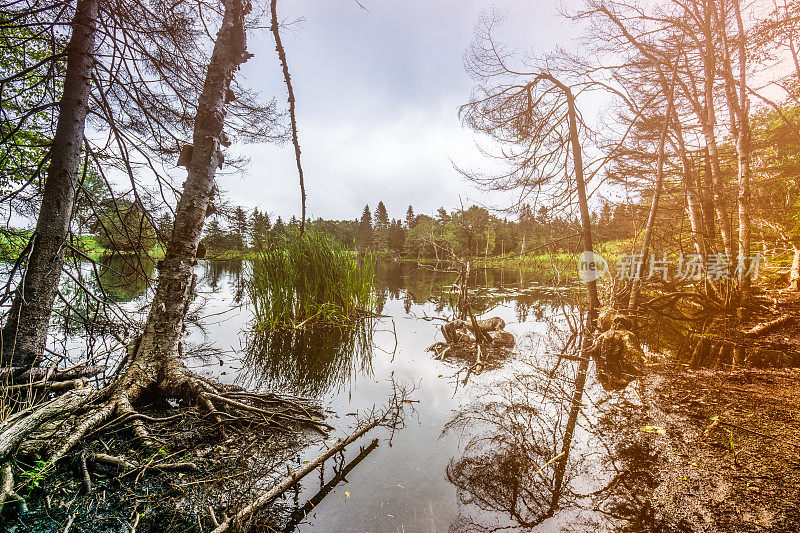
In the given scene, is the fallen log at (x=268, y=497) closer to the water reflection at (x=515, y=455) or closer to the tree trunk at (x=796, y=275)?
the water reflection at (x=515, y=455)

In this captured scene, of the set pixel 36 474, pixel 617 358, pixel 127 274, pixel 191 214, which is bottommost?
pixel 617 358

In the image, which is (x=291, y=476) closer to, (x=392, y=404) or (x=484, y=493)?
(x=484, y=493)

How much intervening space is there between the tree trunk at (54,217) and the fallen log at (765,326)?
8507mm

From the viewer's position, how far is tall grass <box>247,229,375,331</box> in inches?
211

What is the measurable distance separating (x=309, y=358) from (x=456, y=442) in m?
2.37

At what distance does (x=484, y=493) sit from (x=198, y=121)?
10.4 ft

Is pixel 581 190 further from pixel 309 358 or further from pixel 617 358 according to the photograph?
pixel 309 358

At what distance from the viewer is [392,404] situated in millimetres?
2592

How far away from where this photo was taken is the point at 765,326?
4.67m

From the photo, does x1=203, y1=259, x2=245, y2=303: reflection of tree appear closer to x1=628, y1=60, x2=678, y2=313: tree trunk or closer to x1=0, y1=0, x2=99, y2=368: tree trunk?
x1=0, y1=0, x2=99, y2=368: tree trunk

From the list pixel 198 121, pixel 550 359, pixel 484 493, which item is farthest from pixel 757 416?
pixel 198 121

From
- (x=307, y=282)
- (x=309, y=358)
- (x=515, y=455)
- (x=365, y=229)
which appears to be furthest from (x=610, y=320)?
(x=365, y=229)

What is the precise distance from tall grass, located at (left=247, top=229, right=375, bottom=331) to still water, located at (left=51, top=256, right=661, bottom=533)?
3.27 ft

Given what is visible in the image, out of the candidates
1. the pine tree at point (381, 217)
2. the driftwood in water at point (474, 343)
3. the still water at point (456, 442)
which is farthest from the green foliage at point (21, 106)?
the pine tree at point (381, 217)
